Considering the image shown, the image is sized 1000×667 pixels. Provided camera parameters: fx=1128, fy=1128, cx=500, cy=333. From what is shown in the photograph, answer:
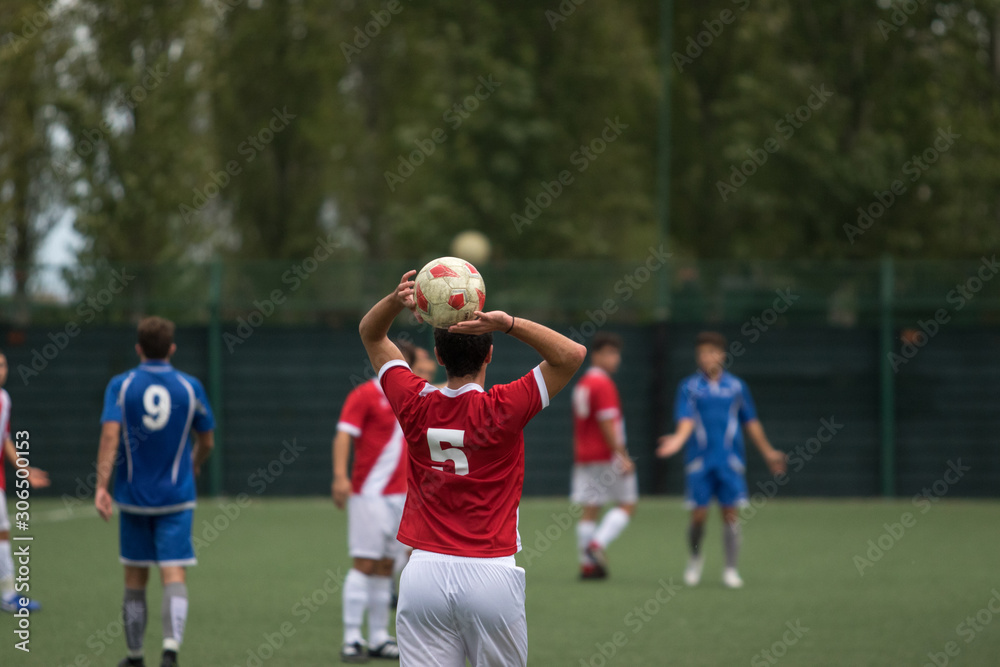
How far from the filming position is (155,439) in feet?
21.4

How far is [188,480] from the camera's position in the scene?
258 inches

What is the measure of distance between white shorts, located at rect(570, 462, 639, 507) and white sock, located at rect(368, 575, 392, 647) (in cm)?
354

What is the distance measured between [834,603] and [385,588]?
3802 millimetres

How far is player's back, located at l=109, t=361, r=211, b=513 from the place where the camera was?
21.1 ft

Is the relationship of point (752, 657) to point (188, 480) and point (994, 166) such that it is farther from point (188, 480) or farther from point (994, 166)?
point (994, 166)

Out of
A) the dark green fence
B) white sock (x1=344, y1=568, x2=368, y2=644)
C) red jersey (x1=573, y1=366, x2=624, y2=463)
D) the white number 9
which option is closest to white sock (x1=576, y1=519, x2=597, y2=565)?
red jersey (x1=573, y1=366, x2=624, y2=463)

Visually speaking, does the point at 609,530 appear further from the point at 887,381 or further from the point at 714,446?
the point at 887,381

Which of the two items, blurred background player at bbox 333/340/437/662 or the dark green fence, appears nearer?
blurred background player at bbox 333/340/437/662

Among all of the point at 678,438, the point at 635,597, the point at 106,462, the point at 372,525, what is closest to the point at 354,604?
the point at 372,525

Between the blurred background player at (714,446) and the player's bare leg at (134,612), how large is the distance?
16.2 ft

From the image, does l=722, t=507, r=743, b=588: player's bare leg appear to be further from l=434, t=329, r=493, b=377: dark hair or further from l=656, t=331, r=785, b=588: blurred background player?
l=434, t=329, r=493, b=377: dark hair

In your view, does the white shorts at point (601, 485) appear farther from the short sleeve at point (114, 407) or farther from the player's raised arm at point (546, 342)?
the player's raised arm at point (546, 342)

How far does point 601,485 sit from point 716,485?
3.68 ft

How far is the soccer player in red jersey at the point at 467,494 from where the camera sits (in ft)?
13.6
